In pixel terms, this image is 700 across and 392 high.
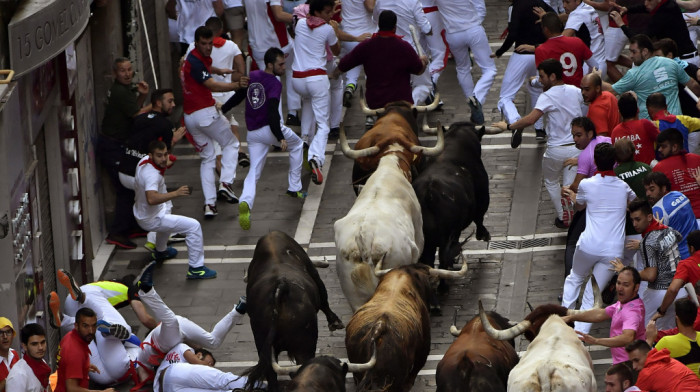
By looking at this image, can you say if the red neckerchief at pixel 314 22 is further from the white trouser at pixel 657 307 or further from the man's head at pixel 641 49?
the white trouser at pixel 657 307

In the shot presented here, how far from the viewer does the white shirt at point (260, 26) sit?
21.3 meters

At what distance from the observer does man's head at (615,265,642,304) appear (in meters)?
12.9

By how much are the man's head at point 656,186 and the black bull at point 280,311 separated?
3537 millimetres

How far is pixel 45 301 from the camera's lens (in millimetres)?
15148

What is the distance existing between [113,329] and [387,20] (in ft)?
20.4

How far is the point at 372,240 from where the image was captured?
1402 centimetres

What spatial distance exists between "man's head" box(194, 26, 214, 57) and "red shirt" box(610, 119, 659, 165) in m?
5.59

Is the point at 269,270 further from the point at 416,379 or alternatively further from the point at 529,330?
the point at 529,330

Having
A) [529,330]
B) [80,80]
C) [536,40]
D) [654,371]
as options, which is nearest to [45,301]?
[80,80]

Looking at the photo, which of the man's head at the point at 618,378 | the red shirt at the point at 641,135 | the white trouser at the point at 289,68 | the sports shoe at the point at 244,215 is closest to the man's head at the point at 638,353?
the man's head at the point at 618,378

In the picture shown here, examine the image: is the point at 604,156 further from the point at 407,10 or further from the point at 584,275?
the point at 407,10

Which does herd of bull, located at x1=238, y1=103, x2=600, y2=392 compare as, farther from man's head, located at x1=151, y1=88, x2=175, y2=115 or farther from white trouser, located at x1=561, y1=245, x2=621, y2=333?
man's head, located at x1=151, y1=88, x2=175, y2=115

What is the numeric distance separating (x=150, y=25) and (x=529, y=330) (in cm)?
1101

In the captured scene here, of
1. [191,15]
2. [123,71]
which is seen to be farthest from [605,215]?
[191,15]
